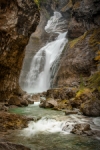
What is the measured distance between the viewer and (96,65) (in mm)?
31219

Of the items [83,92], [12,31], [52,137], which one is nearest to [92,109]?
[83,92]

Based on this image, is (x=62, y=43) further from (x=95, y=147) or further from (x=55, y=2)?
(x=95, y=147)

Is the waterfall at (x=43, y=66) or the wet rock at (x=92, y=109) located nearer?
the wet rock at (x=92, y=109)

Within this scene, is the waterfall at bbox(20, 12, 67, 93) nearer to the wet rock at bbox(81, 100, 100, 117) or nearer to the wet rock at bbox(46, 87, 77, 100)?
the wet rock at bbox(46, 87, 77, 100)

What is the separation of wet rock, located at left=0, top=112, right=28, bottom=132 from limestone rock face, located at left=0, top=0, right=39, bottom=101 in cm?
746

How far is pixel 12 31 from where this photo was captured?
717 inches

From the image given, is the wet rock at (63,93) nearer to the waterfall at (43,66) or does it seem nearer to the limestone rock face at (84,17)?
the waterfall at (43,66)

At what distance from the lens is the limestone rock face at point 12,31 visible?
1708 cm

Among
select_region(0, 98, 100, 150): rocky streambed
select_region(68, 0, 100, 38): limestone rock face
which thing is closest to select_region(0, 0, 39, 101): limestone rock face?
select_region(0, 98, 100, 150): rocky streambed

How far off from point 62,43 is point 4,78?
992 inches

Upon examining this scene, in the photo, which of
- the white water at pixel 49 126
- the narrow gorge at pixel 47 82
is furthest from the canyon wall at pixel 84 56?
the white water at pixel 49 126

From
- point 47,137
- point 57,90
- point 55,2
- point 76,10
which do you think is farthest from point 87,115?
point 55,2

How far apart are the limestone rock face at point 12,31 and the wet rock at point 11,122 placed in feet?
24.5

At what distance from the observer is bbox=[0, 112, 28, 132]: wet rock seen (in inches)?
489
